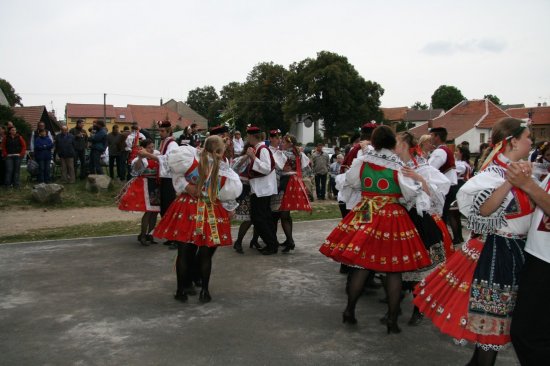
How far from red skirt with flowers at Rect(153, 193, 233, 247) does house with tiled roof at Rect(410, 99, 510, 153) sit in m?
55.5

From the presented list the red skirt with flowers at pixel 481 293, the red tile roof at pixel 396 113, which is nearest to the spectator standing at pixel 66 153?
the red skirt with flowers at pixel 481 293

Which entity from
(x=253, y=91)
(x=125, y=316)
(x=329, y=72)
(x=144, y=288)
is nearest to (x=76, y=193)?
(x=144, y=288)

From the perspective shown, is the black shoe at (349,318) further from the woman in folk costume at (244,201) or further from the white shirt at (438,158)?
the white shirt at (438,158)

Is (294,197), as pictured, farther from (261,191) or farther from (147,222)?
(147,222)

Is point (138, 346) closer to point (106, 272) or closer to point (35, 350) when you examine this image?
point (35, 350)

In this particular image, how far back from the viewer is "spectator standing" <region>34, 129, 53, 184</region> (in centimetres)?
1427

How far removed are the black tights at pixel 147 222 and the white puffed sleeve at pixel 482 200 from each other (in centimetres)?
631

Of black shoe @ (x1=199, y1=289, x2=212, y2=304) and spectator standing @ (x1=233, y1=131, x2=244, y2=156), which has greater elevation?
spectator standing @ (x1=233, y1=131, x2=244, y2=156)

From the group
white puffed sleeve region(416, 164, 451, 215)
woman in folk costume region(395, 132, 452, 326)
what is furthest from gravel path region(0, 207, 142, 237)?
white puffed sleeve region(416, 164, 451, 215)

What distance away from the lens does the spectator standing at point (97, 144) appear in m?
15.7

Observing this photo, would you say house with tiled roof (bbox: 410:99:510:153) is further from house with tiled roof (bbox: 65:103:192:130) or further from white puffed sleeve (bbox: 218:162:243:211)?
white puffed sleeve (bbox: 218:162:243:211)

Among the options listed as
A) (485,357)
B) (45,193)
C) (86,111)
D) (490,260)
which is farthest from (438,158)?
(86,111)

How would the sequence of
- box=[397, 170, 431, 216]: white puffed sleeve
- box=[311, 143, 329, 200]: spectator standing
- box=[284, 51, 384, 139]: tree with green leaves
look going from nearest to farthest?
1. box=[397, 170, 431, 216]: white puffed sleeve
2. box=[311, 143, 329, 200]: spectator standing
3. box=[284, 51, 384, 139]: tree with green leaves

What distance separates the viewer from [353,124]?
166 ft
